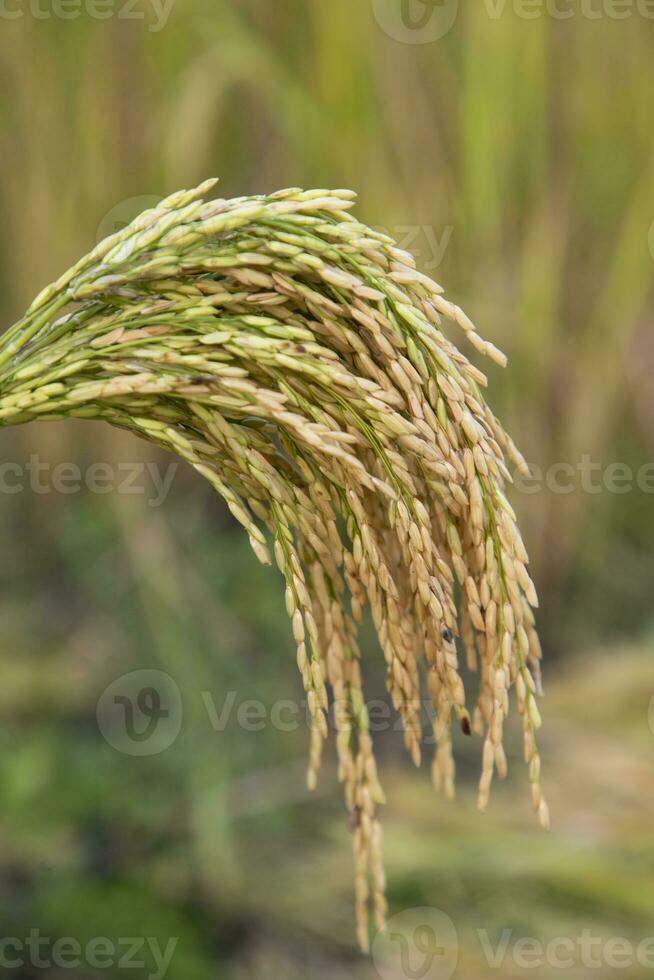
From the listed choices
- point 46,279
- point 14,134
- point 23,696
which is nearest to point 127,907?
point 23,696

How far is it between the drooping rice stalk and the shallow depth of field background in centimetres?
176

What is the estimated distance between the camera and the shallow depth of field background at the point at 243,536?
2.48 metres

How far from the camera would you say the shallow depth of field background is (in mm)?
2482

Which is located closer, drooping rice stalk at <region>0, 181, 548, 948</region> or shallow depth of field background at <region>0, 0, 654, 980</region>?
drooping rice stalk at <region>0, 181, 548, 948</region>

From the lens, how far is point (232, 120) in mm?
3189

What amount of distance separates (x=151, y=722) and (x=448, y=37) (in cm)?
198

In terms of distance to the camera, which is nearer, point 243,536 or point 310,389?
point 310,389

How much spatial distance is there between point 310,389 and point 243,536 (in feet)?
7.59

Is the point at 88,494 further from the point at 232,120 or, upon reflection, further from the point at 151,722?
the point at 232,120

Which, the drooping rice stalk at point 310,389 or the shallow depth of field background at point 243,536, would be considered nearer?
the drooping rice stalk at point 310,389

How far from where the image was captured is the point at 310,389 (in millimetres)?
814

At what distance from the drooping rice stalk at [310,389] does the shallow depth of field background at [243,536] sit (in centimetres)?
176

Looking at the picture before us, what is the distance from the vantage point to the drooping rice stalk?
78 centimetres

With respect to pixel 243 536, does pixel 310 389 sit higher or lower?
higher
